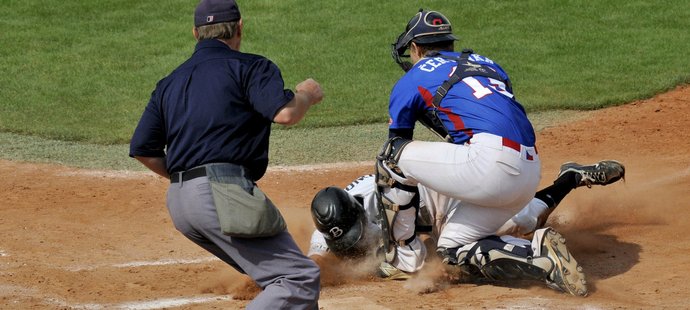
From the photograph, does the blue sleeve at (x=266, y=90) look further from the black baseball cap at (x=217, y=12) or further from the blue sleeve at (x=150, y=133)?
the blue sleeve at (x=150, y=133)

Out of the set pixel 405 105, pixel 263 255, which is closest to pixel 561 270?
pixel 405 105

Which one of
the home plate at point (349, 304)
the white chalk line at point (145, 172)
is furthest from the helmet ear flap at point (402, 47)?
the white chalk line at point (145, 172)

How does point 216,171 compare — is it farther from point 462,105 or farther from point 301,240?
point 301,240

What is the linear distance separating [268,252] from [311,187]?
3.91 metres

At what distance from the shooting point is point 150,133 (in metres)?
4.64

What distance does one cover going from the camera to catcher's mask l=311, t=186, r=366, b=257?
5.92 m

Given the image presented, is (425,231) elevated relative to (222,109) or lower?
lower

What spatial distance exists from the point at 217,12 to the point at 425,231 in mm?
2207

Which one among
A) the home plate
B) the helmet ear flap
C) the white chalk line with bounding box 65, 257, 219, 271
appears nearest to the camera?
the home plate

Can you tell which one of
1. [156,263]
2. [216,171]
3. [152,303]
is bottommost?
[156,263]

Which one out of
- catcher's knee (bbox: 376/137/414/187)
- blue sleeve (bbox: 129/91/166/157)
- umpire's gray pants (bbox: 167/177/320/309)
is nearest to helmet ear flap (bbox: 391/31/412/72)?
catcher's knee (bbox: 376/137/414/187)

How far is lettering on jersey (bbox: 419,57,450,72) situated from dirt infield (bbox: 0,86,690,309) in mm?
1158

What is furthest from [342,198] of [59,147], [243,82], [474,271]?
[59,147]

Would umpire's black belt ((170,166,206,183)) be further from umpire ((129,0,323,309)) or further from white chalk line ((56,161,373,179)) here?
white chalk line ((56,161,373,179))
